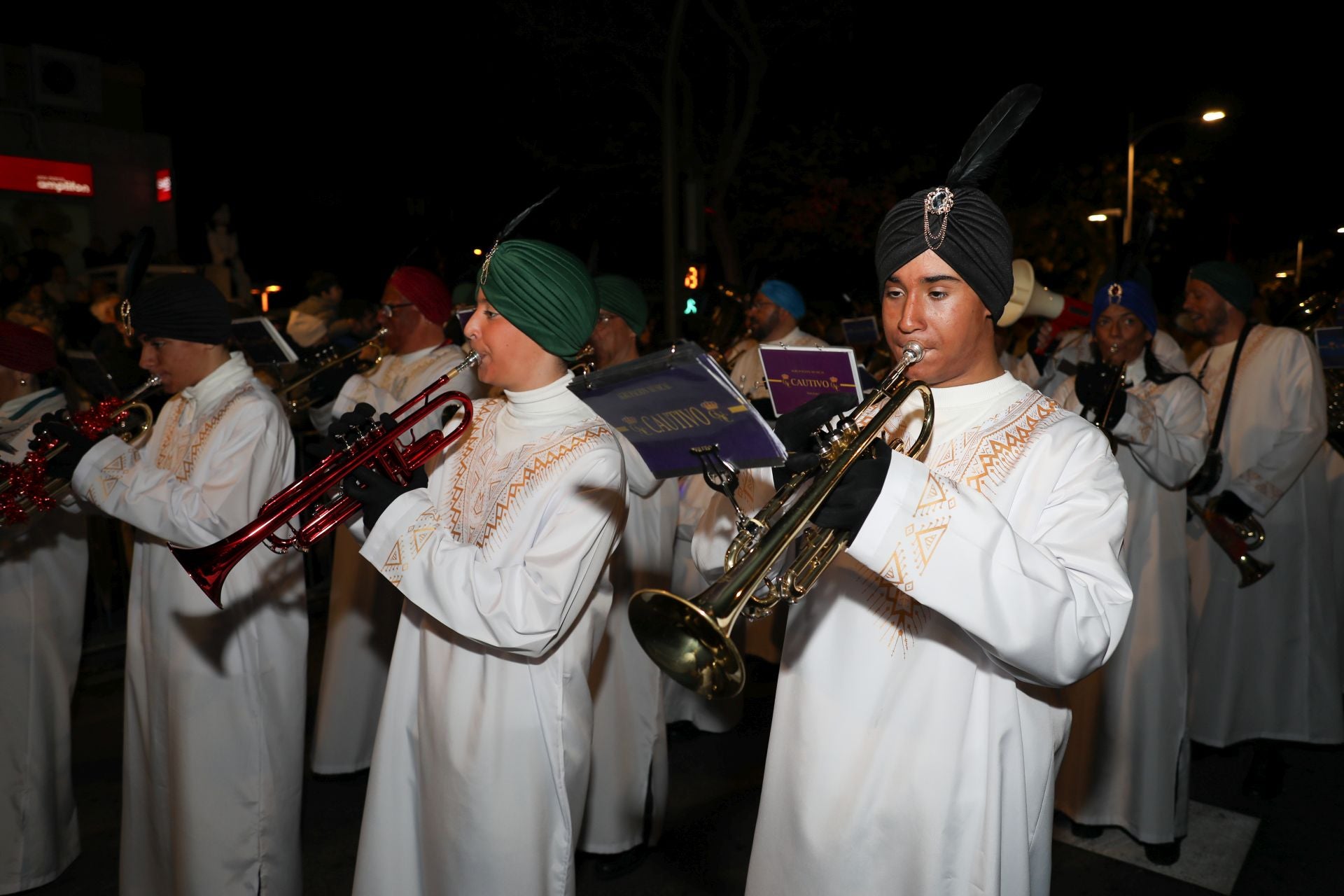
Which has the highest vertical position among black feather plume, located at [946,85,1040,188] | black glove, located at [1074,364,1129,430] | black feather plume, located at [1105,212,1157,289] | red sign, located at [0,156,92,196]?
red sign, located at [0,156,92,196]

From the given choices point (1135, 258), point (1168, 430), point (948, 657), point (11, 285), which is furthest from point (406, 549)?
point (11, 285)

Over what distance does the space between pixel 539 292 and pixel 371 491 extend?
2.56ft

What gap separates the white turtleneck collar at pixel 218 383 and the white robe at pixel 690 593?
263 cm

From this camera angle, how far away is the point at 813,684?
234 centimetres

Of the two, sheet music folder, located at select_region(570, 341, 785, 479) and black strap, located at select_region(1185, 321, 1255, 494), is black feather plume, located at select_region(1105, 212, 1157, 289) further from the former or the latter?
sheet music folder, located at select_region(570, 341, 785, 479)

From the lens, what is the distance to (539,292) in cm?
303

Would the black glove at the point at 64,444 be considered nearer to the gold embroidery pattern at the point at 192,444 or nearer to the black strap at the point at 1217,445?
the gold embroidery pattern at the point at 192,444

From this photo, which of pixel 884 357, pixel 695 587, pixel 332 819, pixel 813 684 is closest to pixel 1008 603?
pixel 813 684

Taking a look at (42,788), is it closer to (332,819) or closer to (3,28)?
(332,819)

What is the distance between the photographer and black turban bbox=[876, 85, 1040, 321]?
216 cm

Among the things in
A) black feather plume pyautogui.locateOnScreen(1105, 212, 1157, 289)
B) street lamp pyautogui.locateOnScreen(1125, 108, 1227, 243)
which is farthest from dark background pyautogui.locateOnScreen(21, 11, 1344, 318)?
black feather plume pyautogui.locateOnScreen(1105, 212, 1157, 289)

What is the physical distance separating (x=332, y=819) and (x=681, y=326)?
4.96 meters

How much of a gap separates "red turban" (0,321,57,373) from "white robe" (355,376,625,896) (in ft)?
9.96

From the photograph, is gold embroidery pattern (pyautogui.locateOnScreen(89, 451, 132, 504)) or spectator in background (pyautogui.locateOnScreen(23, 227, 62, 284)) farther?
spectator in background (pyautogui.locateOnScreen(23, 227, 62, 284))
